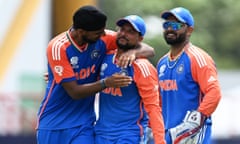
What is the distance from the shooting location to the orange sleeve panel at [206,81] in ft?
31.2

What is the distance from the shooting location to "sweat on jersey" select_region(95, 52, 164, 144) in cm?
891

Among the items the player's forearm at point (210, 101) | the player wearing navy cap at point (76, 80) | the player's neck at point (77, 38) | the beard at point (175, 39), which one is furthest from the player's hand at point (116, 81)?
the beard at point (175, 39)

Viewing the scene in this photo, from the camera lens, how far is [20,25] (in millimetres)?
16625

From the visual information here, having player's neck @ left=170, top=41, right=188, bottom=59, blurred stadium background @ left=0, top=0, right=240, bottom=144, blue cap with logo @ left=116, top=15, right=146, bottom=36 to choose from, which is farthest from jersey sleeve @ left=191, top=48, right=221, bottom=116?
blurred stadium background @ left=0, top=0, right=240, bottom=144

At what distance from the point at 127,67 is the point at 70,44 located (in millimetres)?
546

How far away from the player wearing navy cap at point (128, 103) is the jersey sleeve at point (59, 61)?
358mm

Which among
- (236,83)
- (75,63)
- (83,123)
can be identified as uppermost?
(75,63)

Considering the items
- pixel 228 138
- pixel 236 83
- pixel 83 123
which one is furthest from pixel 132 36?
pixel 236 83

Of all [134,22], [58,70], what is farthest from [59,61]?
[134,22]

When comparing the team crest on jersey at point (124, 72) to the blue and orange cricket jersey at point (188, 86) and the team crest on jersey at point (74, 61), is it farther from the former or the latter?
the blue and orange cricket jersey at point (188, 86)

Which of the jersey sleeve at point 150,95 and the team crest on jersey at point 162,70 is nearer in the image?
the jersey sleeve at point 150,95

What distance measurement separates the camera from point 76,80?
8914mm

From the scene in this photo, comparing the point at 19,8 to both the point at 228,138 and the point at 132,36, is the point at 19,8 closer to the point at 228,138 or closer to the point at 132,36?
the point at 228,138

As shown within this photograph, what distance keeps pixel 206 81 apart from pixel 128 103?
3.09 feet
